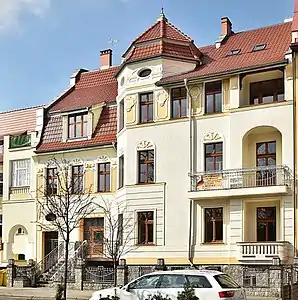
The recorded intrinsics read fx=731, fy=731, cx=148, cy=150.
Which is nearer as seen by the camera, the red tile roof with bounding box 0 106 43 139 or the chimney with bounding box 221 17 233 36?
the chimney with bounding box 221 17 233 36

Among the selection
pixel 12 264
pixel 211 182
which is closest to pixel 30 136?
pixel 12 264

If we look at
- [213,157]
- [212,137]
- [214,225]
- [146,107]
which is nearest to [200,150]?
[213,157]

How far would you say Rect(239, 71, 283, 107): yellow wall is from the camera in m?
33.9

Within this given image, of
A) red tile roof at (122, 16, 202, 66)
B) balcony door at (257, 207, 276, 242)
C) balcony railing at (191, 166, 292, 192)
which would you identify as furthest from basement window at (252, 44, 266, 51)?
balcony door at (257, 207, 276, 242)

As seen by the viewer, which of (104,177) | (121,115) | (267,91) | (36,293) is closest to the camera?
(36,293)

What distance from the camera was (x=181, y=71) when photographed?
36875mm

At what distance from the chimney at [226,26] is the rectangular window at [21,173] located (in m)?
14.0

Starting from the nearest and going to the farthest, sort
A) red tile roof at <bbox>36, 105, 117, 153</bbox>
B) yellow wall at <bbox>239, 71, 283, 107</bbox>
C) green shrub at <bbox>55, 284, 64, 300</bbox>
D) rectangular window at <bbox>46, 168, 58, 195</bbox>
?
green shrub at <bbox>55, 284, 64, 300</bbox>
yellow wall at <bbox>239, 71, 283, 107</bbox>
red tile roof at <bbox>36, 105, 117, 153</bbox>
rectangular window at <bbox>46, 168, 58, 195</bbox>

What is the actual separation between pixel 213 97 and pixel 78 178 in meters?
10.6

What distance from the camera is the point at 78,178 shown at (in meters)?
41.8

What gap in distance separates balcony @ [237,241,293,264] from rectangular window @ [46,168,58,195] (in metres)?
13.6

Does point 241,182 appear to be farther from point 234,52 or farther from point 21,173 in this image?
point 21,173

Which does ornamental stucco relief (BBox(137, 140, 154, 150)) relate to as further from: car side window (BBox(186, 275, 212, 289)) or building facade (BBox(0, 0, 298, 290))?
car side window (BBox(186, 275, 212, 289))

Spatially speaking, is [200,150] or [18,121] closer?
[200,150]
